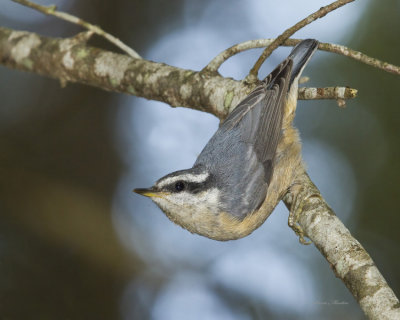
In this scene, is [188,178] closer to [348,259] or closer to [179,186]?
[179,186]

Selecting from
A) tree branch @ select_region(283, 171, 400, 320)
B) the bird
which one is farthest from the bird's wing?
tree branch @ select_region(283, 171, 400, 320)

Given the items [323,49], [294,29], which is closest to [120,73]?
[294,29]

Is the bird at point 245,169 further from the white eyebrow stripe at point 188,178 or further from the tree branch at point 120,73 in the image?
the tree branch at point 120,73

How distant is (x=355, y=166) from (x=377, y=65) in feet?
5.56

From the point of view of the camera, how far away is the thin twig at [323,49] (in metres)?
2.85

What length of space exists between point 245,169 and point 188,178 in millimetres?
460

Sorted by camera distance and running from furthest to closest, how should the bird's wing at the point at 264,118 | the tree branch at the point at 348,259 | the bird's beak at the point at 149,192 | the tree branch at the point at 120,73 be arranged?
the tree branch at the point at 120,73, the bird's wing at the point at 264,118, the bird's beak at the point at 149,192, the tree branch at the point at 348,259

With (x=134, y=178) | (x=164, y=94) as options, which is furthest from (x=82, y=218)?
(x=164, y=94)

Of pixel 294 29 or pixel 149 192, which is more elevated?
pixel 294 29

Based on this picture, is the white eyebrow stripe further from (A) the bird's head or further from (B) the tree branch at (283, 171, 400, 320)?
(B) the tree branch at (283, 171, 400, 320)

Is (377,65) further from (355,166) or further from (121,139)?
(121,139)

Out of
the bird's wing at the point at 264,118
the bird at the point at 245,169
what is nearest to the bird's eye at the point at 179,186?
the bird at the point at 245,169

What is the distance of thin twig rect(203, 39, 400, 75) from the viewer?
112 inches

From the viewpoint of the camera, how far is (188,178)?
3033 millimetres
